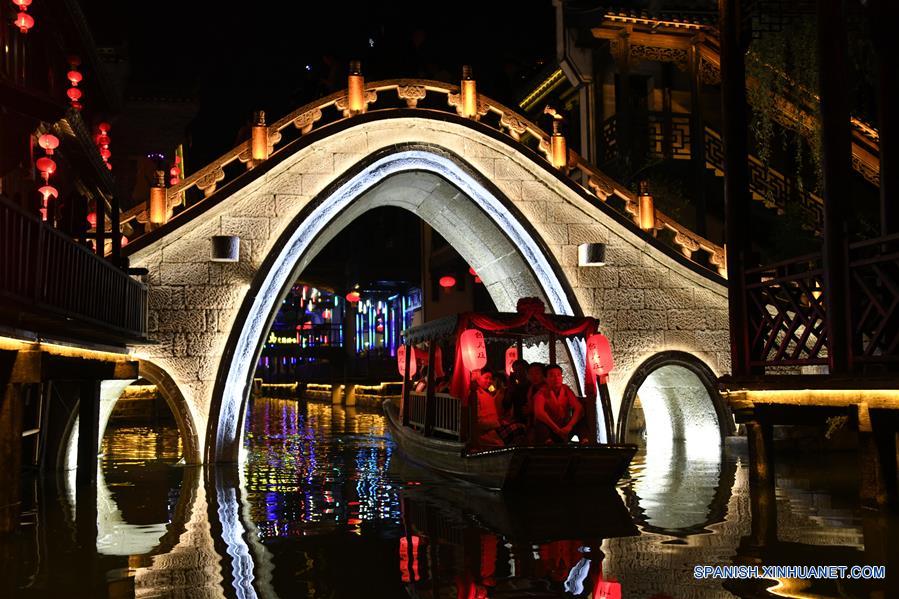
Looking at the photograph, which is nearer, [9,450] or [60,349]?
[9,450]

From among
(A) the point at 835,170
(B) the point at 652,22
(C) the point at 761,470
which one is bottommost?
(C) the point at 761,470

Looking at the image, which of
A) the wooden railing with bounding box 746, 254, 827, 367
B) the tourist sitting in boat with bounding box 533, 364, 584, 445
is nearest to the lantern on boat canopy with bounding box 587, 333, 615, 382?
the tourist sitting in boat with bounding box 533, 364, 584, 445

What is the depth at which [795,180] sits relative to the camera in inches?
768

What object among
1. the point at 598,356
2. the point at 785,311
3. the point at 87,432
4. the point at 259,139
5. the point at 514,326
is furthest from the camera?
the point at 259,139

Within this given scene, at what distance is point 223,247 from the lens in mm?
14203

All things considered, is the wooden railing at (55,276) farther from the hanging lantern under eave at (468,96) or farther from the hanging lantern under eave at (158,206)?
the hanging lantern under eave at (468,96)

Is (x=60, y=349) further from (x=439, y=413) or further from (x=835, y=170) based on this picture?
(x=835, y=170)

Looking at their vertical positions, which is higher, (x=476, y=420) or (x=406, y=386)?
(x=406, y=386)

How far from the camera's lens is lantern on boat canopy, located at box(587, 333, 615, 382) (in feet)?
42.2

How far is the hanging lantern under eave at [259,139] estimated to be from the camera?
48.3ft

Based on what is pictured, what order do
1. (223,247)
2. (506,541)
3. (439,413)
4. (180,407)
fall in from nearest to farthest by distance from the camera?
(506,541) → (439,413) → (180,407) → (223,247)

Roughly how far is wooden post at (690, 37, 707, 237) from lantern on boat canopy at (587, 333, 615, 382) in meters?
8.17

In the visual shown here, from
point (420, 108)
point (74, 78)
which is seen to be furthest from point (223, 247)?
point (74, 78)

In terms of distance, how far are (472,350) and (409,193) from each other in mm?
5880
